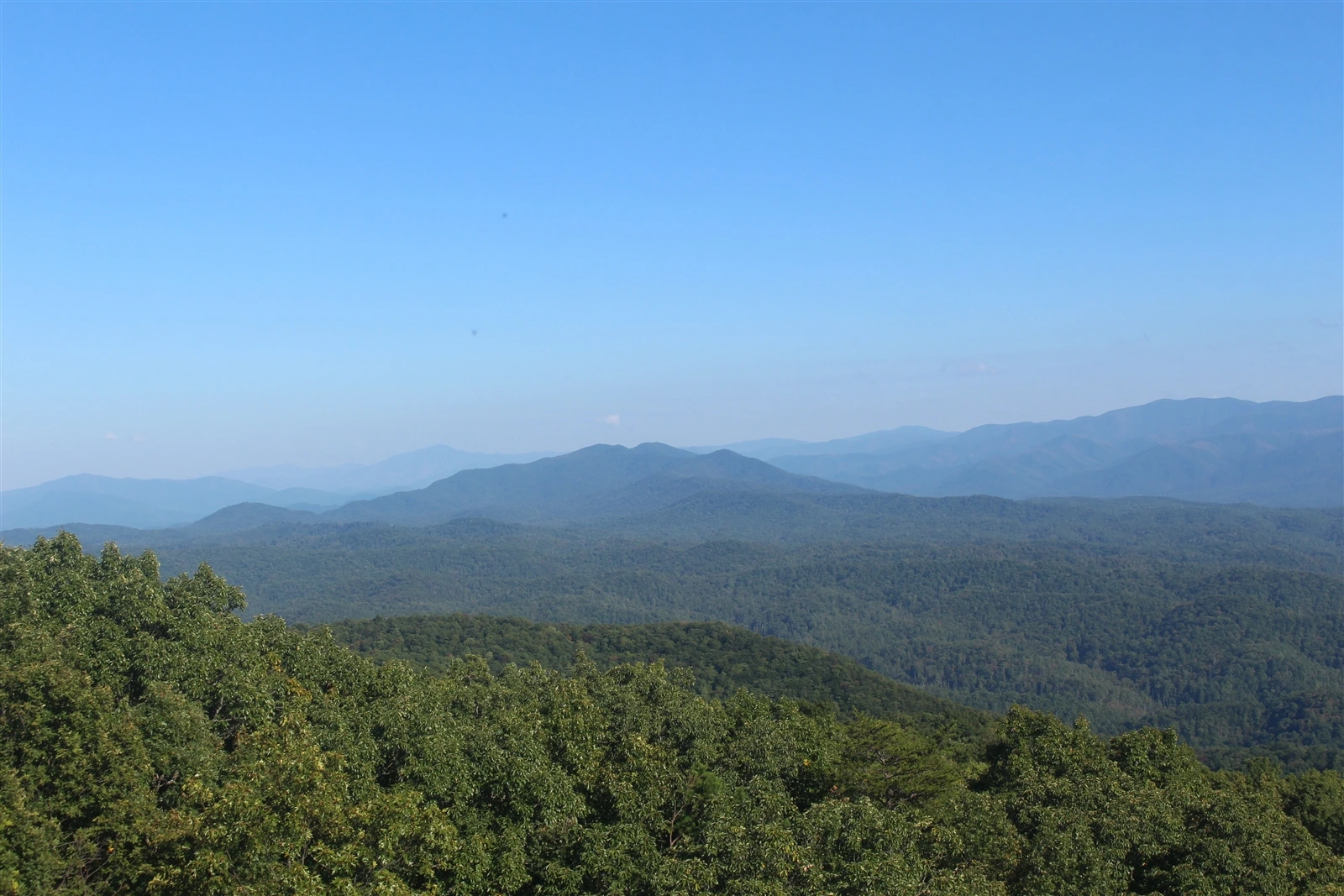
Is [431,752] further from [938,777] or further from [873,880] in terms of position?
[938,777]

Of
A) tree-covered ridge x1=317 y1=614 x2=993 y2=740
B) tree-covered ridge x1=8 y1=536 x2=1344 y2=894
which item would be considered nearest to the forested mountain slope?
tree-covered ridge x1=317 y1=614 x2=993 y2=740

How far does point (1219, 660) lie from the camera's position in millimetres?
125500

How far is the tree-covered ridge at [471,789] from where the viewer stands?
51.0ft

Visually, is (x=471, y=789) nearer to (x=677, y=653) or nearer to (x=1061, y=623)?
(x=677, y=653)

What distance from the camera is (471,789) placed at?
19969mm

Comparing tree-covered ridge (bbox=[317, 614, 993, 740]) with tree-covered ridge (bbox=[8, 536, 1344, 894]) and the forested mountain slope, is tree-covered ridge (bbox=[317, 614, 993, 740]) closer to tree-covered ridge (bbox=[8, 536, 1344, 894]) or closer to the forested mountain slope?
the forested mountain slope

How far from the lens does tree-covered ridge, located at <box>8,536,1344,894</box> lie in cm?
1554

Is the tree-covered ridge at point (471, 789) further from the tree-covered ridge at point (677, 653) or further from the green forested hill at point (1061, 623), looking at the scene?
the green forested hill at point (1061, 623)

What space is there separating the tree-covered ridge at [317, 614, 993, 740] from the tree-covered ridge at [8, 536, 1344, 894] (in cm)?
4526

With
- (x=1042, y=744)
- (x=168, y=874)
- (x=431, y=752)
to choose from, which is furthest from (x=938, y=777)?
(x=168, y=874)

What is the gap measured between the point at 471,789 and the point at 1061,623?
159287mm

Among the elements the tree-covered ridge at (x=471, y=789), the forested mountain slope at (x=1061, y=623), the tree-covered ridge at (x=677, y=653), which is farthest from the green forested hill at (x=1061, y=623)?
the tree-covered ridge at (x=471, y=789)

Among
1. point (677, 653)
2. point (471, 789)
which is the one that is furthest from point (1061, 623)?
point (471, 789)

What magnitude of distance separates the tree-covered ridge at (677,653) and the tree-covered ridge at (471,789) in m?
45.3
